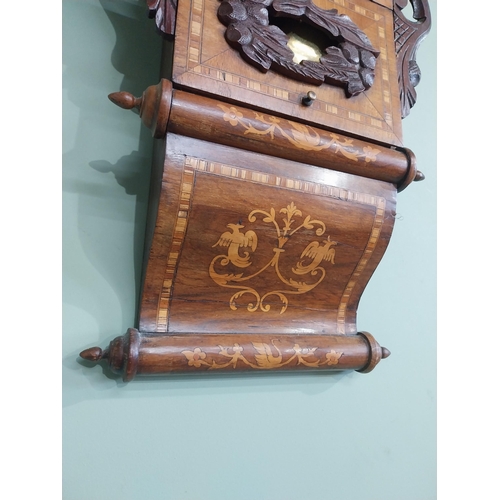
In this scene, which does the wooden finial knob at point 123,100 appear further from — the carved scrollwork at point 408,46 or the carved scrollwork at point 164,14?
the carved scrollwork at point 408,46

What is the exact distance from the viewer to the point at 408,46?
2.28ft

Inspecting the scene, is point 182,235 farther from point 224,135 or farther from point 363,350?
point 363,350

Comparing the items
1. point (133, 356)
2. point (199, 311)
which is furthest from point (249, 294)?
point (133, 356)

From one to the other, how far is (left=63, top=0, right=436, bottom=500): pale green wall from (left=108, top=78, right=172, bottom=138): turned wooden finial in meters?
0.11

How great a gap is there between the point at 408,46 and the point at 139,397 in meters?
0.71

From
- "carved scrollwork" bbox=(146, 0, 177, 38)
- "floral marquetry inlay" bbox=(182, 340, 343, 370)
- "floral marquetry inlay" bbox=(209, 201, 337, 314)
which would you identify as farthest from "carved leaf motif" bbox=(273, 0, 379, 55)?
"floral marquetry inlay" bbox=(182, 340, 343, 370)

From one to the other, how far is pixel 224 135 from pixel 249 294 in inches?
8.9

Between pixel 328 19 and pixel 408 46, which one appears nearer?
pixel 328 19

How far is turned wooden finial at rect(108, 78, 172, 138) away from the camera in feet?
1.51

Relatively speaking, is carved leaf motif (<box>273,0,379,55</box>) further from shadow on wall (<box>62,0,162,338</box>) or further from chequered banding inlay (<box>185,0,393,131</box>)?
shadow on wall (<box>62,0,162,338</box>)

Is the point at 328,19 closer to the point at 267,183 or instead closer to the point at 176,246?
the point at 267,183

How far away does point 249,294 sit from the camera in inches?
23.0

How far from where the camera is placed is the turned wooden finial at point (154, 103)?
46 cm

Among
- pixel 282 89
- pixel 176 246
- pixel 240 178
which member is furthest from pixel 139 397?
pixel 282 89
